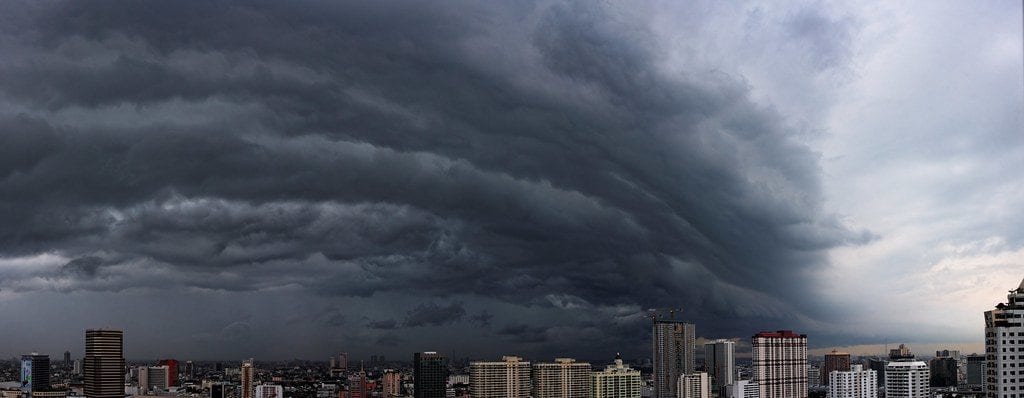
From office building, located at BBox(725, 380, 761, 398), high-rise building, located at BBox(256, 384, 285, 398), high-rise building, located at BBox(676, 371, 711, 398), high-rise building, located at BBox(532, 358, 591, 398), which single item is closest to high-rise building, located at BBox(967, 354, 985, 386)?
office building, located at BBox(725, 380, 761, 398)

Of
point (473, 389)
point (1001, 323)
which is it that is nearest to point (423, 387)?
point (473, 389)

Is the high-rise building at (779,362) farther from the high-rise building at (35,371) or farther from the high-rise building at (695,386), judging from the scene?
the high-rise building at (35,371)

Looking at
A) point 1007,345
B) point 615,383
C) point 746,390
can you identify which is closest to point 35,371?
point 615,383

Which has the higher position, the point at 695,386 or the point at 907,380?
the point at 907,380

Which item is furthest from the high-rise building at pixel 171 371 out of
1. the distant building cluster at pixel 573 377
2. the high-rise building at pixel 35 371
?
the high-rise building at pixel 35 371

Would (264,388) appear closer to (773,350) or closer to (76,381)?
(76,381)

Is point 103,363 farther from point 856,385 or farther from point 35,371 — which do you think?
point 856,385
